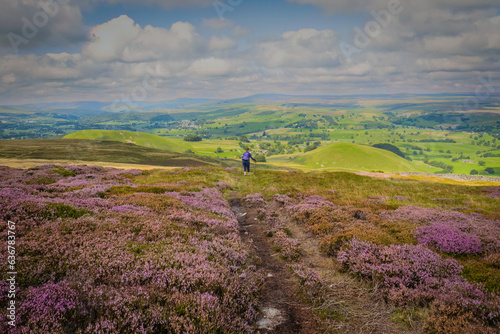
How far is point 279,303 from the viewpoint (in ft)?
25.5

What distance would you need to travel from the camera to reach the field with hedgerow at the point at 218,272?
5328 mm

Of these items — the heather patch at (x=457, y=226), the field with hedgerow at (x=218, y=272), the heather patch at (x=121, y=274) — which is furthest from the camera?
the heather patch at (x=457, y=226)

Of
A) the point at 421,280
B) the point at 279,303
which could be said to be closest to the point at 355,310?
the point at 279,303

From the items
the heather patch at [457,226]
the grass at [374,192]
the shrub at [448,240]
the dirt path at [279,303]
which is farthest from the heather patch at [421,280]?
the grass at [374,192]

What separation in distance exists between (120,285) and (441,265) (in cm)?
1080

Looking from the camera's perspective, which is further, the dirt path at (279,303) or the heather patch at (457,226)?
the heather patch at (457,226)

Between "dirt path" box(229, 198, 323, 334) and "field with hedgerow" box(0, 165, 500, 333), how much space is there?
12 centimetres

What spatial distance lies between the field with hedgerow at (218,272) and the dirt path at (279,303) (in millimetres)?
119

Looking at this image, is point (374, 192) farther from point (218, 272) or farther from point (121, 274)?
point (121, 274)

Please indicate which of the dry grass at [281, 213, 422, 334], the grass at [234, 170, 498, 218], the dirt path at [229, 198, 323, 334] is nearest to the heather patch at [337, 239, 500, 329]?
the dry grass at [281, 213, 422, 334]

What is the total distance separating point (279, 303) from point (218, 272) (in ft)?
7.72

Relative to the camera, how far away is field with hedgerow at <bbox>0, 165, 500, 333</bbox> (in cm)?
533

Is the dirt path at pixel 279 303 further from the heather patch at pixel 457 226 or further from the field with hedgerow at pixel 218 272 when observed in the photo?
the heather patch at pixel 457 226

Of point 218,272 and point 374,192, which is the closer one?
point 218,272
